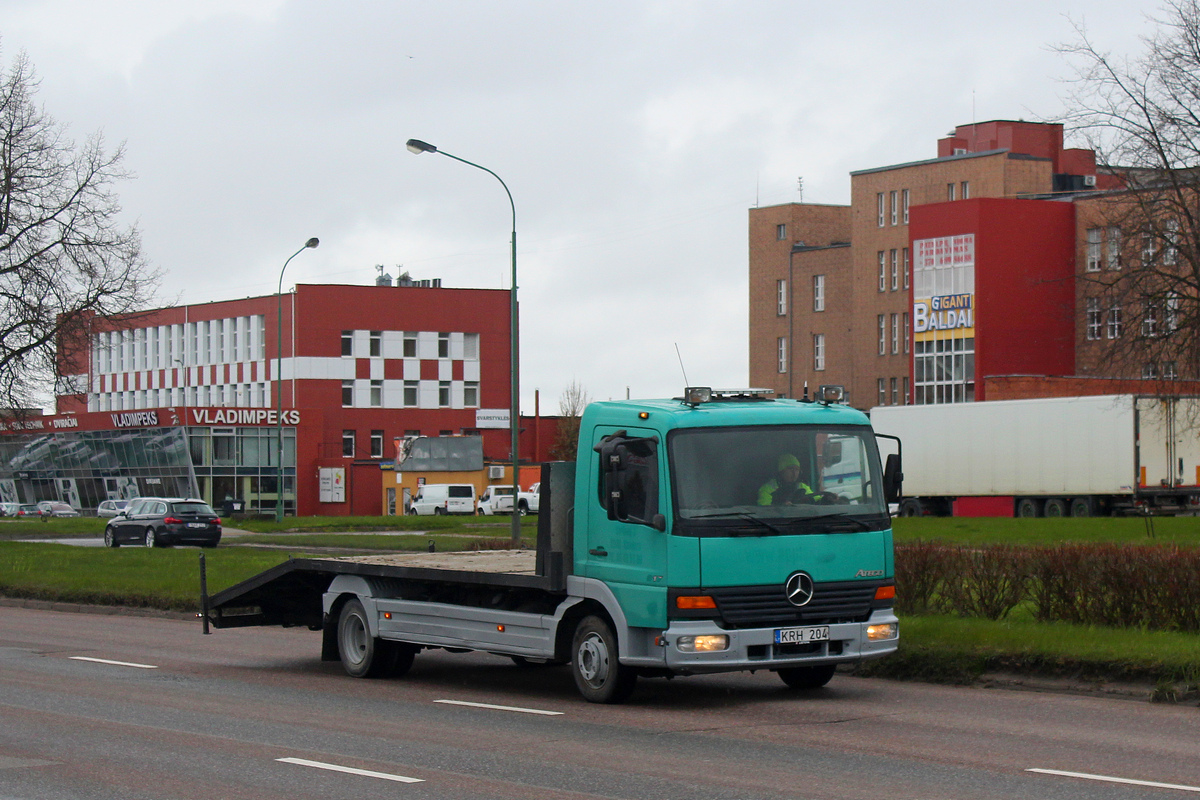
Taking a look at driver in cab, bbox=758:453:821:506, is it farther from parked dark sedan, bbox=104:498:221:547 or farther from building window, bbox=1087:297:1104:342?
parked dark sedan, bbox=104:498:221:547

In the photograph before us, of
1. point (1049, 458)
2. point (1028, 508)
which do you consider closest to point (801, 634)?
point (1049, 458)

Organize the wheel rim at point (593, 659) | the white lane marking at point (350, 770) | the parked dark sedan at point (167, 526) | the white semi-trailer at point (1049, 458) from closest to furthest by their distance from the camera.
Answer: the white lane marking at point (350, 770), the wheel rim at point (593, 659), the parked dark sedan at point (167, 526), the white semi-trailer at point (1049, 458)

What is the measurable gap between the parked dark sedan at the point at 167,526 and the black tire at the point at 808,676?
35.6 metres

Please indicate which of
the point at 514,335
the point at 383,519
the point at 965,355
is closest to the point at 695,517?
the point at 514,335

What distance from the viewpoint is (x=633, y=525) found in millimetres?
11828

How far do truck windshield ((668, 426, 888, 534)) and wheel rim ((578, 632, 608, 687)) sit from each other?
1344 millimetres

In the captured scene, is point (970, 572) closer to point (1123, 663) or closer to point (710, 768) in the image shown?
point (1123, 663)

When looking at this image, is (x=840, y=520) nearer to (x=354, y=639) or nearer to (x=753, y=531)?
(x=753, y=531)

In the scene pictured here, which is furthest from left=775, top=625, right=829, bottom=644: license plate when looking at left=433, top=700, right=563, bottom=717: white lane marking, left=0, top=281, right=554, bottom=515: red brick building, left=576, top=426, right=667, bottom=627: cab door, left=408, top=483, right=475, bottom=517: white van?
left=0, top=281, right=554, bottom=515: red brick building

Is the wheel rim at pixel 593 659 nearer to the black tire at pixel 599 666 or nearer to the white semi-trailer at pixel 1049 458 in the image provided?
the black tire at pixel 599 666

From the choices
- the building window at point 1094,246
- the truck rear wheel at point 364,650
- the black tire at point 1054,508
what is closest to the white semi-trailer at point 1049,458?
the black tire at point 1054,508

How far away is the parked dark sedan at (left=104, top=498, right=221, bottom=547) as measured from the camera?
1822 inches

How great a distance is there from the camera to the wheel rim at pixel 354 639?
1455 centimetres

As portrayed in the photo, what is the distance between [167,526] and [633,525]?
37177mm
